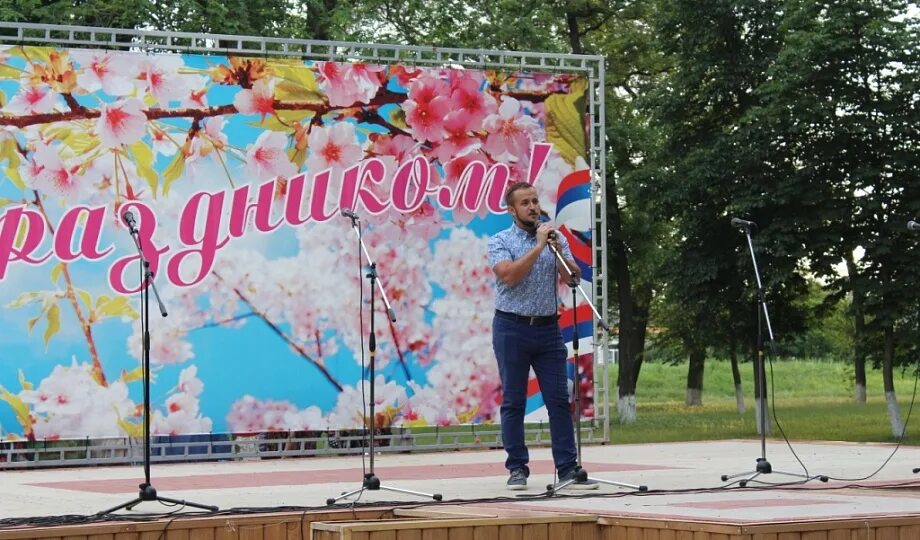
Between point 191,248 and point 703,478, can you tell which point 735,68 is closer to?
point 191,248

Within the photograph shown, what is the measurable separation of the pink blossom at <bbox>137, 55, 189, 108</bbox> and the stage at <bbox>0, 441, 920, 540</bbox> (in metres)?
2.99

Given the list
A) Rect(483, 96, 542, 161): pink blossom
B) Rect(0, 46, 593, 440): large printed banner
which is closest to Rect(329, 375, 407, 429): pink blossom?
Rect(0, 46, 593, 440): large printed banner

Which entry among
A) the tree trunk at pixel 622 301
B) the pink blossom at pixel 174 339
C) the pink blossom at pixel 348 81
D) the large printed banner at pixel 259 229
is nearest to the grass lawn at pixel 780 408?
the tree trunk at pixel 622 301

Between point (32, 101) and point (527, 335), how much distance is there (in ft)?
17.6

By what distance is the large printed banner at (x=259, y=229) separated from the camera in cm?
1103

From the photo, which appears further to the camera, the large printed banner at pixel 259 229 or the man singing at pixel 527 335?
the large printed banner at pixel 259 229

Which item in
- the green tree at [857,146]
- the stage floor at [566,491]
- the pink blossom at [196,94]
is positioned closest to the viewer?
the stage floor at [566,491]

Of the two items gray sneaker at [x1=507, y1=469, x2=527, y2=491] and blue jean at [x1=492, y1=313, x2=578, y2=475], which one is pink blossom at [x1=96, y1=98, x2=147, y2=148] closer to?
blue jean at [x1=492, y1=313, x2=578, y2=475]

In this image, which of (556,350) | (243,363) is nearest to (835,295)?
(243,363)

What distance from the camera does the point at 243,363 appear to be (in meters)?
11.5

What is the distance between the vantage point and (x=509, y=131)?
12.4 metres

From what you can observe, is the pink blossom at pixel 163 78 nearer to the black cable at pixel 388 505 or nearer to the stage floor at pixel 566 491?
the stage floor at pixel 566 491

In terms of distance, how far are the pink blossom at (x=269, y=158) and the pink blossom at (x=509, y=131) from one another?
5.89 ft

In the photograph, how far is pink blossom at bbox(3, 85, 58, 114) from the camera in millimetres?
11023
